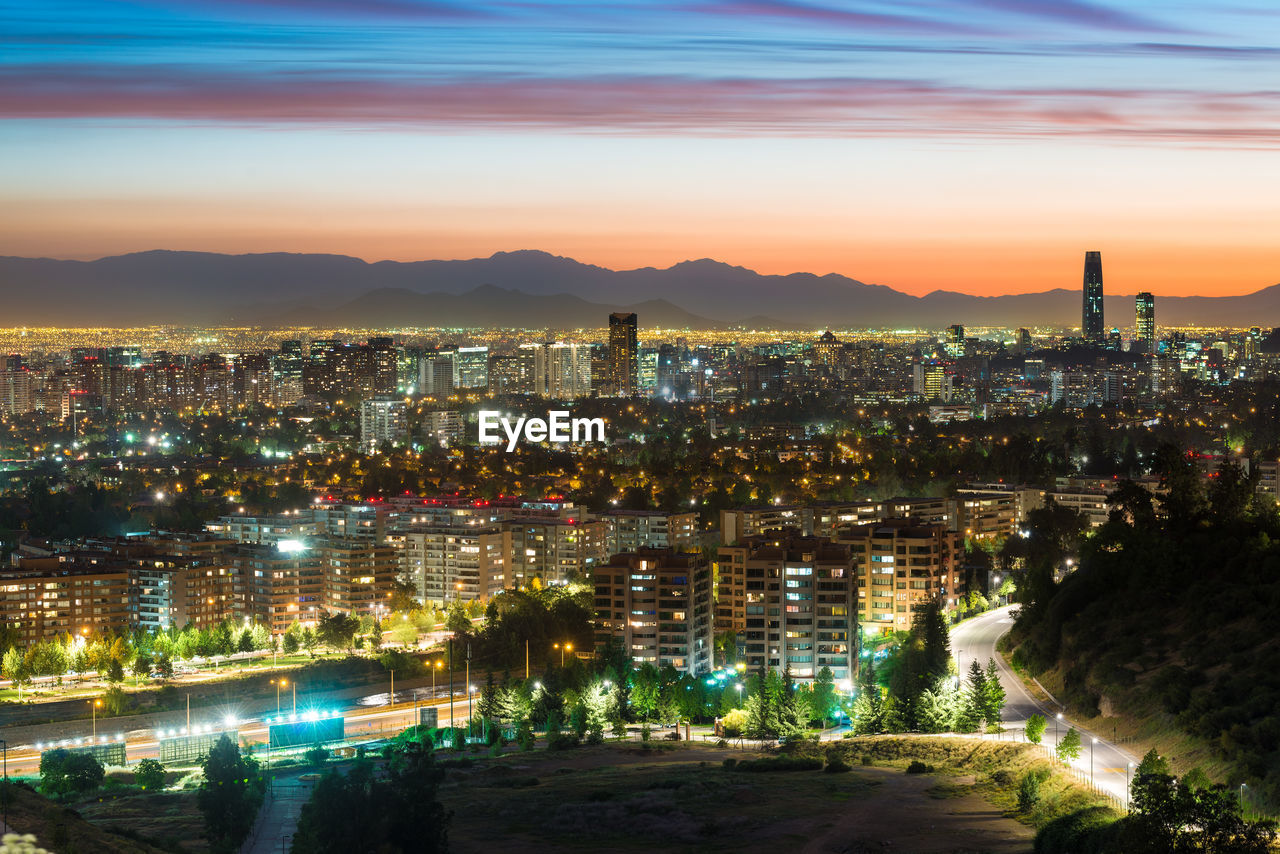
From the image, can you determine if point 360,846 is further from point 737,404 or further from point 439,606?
point 737,404

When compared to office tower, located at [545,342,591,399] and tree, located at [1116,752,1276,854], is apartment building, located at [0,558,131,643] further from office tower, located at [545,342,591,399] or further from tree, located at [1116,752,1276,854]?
office tower, located at [545,342,591,399]

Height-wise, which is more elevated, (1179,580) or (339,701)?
(1179,580)

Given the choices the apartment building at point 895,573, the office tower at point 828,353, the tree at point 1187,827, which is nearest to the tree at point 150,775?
the tree at point 1187,827

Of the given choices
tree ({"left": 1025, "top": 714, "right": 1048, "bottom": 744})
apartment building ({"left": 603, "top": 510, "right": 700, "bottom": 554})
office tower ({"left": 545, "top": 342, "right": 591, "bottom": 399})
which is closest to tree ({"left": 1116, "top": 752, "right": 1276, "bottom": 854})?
tree ({"left": 1025, "top": 714, "right": 1048, "bottom": 744})

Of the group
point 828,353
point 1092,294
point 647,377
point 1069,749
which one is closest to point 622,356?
point 647,377

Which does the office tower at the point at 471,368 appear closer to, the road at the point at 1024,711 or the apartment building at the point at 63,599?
the apartment building at the point at 63,599

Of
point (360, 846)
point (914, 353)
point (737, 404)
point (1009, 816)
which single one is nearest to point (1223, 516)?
point (1009, 816)
